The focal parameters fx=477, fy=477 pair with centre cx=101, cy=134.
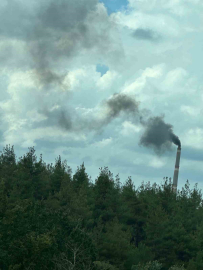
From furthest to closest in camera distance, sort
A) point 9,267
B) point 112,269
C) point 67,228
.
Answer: point 112,269 < point 67,228 < point 9,267

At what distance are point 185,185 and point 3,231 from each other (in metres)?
65.2

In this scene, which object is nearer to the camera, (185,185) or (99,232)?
(99,232)

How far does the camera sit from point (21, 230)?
4728 cm

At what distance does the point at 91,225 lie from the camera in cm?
7819

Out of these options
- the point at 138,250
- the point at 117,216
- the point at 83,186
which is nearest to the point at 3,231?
the point at 138,250

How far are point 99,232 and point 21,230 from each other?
22.2 m

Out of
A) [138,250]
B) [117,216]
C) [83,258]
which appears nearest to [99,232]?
[138,250]

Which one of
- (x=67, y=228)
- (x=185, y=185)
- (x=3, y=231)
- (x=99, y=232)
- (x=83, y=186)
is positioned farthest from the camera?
(x=185, y=185)

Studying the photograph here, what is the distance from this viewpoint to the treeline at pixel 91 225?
1794 inches

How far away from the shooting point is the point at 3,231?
45656mm

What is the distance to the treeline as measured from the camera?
149 ft

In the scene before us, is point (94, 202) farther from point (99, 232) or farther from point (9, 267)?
point (9, 267)

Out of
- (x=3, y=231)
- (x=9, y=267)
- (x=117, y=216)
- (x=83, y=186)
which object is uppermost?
(x=83, y=186)

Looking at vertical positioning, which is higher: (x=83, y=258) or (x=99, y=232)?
(x=99, y=232)
